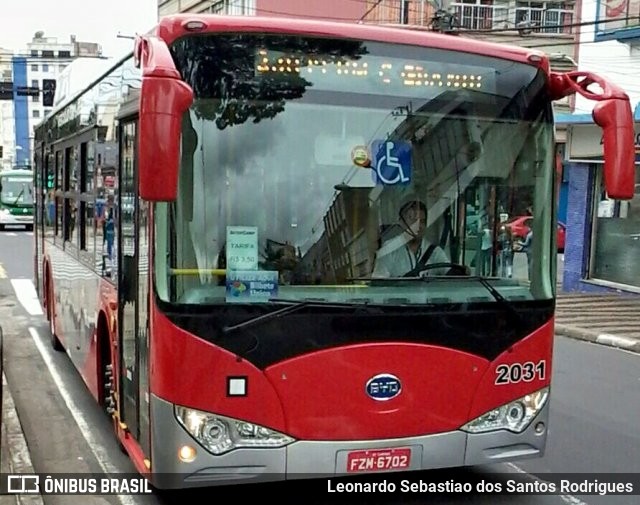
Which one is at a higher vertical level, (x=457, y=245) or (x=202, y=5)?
(x=202, y=5)

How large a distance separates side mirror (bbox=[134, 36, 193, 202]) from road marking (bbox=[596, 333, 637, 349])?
9960 mm

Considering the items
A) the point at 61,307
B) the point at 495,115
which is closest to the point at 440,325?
the point at 495,115

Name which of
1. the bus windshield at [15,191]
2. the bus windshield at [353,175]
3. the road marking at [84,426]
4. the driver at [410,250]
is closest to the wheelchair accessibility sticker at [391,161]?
the bus windshield at [353,175]

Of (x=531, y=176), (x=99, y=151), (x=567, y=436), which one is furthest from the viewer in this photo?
(x=567, y=436)

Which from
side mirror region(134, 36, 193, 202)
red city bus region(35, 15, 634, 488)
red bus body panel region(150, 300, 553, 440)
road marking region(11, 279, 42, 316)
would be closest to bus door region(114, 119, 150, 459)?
red city bus region(35, 15, 634, 488)

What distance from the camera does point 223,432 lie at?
4375 mm

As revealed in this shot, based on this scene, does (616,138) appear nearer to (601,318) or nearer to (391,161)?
(391,161)

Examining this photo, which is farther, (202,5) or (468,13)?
(202,5)

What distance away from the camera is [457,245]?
4801 mm

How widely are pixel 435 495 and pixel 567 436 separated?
2274 millimetres

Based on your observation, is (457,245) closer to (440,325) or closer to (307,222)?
(440,325)

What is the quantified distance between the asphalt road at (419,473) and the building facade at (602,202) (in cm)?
569

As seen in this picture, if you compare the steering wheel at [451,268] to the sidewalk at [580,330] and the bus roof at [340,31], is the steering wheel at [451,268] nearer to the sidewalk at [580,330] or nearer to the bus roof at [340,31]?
the bus roof at [340,31]

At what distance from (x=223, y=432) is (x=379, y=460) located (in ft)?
2.94
